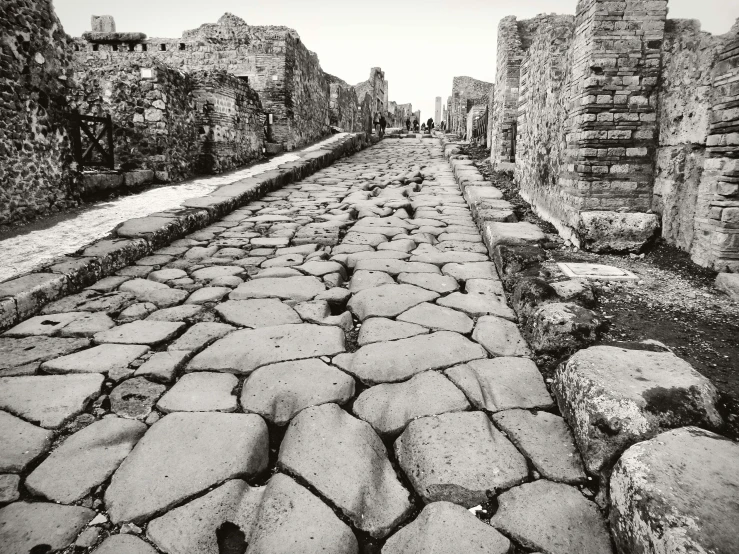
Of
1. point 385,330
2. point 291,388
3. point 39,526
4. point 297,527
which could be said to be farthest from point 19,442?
point 385,330

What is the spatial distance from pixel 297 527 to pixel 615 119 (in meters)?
3.39

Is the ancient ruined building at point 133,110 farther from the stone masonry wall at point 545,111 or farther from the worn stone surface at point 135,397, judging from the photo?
the stone masonry wall at point 545,111

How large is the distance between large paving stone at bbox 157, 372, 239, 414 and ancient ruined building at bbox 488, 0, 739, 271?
2574mm

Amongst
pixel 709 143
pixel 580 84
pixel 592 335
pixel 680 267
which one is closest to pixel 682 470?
pixel 592 335

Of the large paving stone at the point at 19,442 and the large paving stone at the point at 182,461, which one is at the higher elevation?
the large paving stone at the point at 19,442

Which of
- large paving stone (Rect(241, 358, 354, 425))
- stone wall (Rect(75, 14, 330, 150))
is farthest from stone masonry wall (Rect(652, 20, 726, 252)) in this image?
stone wall (Rect(75, 14, 330, 150))

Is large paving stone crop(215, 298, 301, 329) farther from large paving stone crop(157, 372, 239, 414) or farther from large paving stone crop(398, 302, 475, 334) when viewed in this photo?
large paving stone crop(398, 302, 475, 334)

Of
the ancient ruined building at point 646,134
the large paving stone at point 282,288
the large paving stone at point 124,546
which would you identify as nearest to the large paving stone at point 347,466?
A: the large paving stone at point 124,546

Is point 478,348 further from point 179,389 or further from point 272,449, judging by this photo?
point 179,389

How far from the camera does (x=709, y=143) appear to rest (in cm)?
246

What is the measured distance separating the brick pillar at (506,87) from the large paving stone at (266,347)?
6.53m

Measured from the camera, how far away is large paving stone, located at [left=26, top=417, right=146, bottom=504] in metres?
1.12

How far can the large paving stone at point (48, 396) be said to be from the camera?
4.57 ft

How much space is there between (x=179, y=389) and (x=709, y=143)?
116 inches
